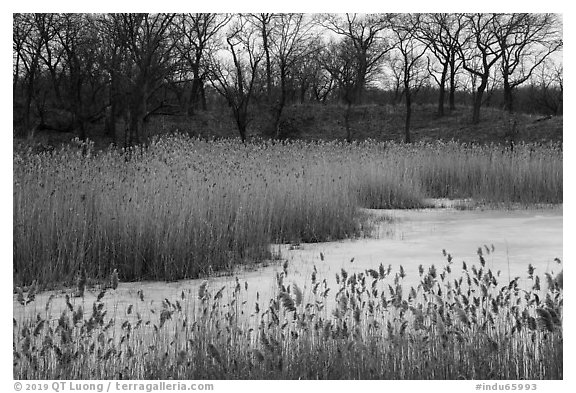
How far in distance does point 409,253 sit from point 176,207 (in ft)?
7.39

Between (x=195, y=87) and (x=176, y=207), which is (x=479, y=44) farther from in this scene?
(x=176, y=207)

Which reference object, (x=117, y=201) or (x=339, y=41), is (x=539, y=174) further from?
(x=339, y=41)

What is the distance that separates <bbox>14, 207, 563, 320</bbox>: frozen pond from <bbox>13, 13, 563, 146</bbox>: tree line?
5.38 m

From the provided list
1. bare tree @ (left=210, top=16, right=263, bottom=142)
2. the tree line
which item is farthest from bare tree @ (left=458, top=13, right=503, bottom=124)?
bare tree @ (left=210, top=16, right=263, bottom=142)

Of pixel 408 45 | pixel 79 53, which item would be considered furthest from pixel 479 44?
pixel 79 53

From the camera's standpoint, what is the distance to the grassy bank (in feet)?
18.2

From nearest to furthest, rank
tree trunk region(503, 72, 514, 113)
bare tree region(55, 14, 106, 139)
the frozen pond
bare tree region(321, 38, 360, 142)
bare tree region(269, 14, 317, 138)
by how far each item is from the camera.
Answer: the frozen pond
bare tree region(55, 14, 106, 139)
bare tree region(269, 14, 317, 138)
bare tree region(321, 38, 360, 142)
tree trunk region(503, 72, 514, 113)

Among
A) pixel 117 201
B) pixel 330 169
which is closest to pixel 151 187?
pixel 117 201

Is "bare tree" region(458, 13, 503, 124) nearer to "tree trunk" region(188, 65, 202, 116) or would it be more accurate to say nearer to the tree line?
the tree line

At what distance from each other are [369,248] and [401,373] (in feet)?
12.5

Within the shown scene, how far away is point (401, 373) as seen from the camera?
10.3 ft

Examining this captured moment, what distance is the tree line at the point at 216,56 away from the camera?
12.3m

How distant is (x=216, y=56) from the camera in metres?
21.8
